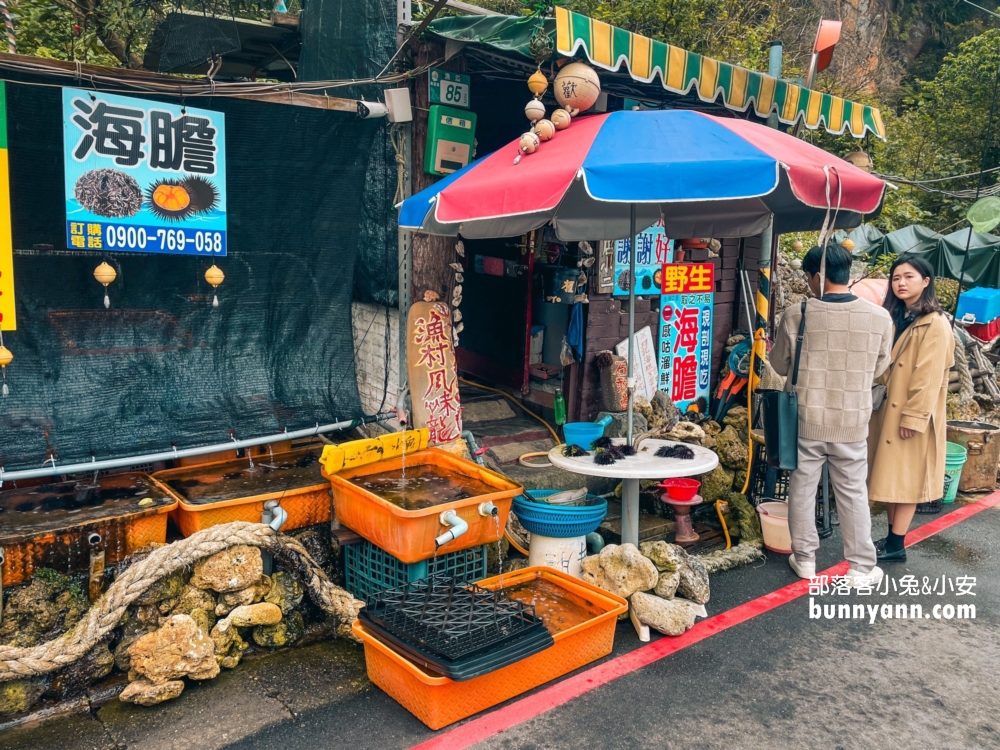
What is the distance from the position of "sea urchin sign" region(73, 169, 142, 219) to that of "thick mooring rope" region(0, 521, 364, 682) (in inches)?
88.4

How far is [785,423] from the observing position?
559cm

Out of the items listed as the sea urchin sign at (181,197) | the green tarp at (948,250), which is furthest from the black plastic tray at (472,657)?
the green tarp at (948,250)

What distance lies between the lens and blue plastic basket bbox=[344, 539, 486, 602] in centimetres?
492

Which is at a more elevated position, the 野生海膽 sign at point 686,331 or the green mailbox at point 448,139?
the green mailbox at point 448,139

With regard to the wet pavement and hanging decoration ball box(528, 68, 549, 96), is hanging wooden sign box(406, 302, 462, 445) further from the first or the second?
the wet pavement

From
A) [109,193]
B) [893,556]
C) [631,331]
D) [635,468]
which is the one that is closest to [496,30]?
[631,331]

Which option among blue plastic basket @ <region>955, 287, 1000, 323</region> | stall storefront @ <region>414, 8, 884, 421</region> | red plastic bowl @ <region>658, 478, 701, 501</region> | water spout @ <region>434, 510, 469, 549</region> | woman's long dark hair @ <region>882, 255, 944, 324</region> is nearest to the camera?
water spout @ <region>434, 510, 469, 549</region>

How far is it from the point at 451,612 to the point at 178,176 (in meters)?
3.57

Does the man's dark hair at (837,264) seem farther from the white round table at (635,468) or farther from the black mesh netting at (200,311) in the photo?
the black mesh netting at (200,311)

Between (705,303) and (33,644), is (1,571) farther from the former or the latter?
(705,303)

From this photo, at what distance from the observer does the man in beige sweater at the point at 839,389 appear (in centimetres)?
549

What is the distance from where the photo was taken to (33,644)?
174 inches

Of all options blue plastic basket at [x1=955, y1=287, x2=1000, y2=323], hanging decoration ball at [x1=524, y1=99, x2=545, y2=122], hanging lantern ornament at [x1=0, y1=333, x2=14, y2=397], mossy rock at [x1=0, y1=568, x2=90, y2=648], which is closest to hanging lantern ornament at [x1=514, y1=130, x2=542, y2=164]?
hanging decoration ball at [x1=524, y1=99, x2=545, y2=122]

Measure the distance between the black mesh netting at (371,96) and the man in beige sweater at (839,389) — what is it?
3481 mm
